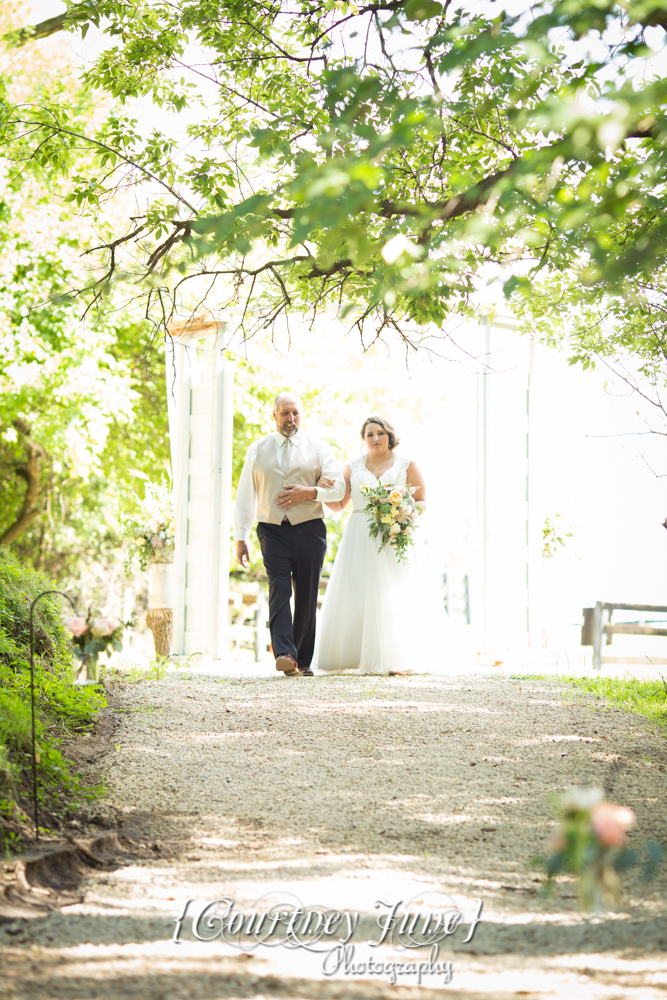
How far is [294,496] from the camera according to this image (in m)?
6.17

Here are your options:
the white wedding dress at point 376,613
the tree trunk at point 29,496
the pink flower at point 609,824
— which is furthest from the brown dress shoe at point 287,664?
the tree trunk at point 29,496

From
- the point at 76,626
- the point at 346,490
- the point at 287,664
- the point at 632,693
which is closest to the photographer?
the point at 76,626

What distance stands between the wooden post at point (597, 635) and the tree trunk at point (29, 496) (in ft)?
26.3

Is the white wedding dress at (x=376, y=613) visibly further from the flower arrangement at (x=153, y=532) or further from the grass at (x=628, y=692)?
the flower arrangement at (x=153, y=532)

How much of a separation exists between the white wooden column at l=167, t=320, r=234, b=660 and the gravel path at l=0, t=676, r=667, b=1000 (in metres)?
1.98

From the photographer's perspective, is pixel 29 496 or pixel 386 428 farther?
pixel 29 496

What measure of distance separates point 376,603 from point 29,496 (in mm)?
8051

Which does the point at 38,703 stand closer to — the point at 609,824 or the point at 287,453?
the point at 287,453

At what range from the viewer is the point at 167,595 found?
7.96 m

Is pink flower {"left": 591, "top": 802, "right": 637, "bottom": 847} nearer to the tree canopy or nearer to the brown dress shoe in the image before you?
the tree canopy

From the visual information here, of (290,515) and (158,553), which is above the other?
(290,515)

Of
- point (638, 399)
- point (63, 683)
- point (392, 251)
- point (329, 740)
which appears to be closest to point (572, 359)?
point (638, 399)

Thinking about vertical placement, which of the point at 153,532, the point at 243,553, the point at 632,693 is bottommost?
the point at 632,693

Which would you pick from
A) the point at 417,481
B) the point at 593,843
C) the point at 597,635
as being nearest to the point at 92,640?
the point at 417,481
